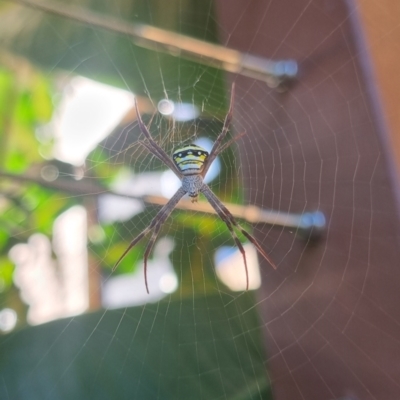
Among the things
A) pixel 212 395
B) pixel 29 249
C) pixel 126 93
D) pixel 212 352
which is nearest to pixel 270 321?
pixel 212 352

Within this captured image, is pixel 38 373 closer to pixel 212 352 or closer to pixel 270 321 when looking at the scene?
pixel 212 352

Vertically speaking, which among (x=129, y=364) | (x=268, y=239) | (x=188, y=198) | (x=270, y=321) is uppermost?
(x=188, y=198)

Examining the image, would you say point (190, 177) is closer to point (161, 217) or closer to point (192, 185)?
point (192, 185)

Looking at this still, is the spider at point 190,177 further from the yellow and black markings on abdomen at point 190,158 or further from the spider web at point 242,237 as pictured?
the spider web at point 242,237

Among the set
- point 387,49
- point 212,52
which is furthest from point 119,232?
point 387,49

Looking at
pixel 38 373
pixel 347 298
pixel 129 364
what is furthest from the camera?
pixel 129 364

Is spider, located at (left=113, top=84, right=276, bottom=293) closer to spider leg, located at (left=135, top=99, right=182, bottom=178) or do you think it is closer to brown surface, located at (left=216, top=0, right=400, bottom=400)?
spider leg, located at (left=135, top=99, right=182, bottom=178)
